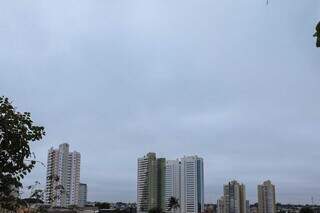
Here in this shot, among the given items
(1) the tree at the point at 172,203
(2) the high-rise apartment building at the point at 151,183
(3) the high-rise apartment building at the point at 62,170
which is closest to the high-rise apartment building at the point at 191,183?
(2) the high-rise apartment building at the point at 151,183

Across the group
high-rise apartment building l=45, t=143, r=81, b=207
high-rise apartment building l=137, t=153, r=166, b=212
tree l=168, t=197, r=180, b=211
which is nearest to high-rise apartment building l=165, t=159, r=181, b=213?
high-rise apartment building l=137, t=153, r=166, b=212

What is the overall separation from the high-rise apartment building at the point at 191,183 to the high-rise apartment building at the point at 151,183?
6.46m

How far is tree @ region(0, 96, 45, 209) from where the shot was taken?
7.57 metres

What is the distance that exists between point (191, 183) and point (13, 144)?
167381mm

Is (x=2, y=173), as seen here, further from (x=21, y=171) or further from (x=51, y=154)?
(x=51, y=154)

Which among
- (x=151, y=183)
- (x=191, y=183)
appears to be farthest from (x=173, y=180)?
(x=151, y=183)

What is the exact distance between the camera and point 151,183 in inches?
6555

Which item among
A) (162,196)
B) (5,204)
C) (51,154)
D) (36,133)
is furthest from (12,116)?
(162,196)

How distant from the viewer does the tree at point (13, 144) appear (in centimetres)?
757

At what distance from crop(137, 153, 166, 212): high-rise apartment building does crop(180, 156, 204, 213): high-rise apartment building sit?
6.46m

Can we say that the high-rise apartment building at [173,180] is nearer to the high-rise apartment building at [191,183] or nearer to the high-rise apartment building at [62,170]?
the high-rise apartment building at [191,183]

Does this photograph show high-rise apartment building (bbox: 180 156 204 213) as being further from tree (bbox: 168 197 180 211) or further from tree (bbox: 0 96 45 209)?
tree (bbox: 0 96 45 209)

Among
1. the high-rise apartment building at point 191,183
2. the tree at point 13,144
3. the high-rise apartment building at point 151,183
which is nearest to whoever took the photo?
the tree at point 13,144

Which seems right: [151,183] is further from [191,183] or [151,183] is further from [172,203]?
[191,183]
